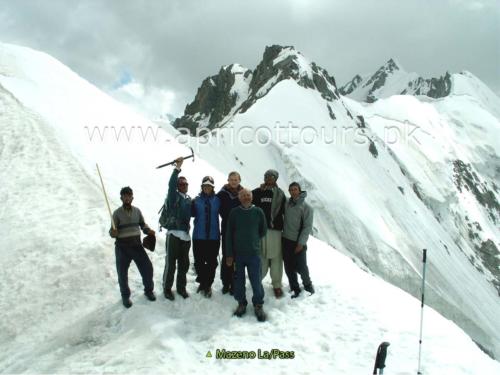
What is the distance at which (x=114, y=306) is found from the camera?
355 inches

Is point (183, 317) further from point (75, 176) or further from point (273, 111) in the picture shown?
point (273, 111)

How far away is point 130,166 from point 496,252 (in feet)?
303

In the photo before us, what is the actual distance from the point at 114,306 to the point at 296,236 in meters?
4.01

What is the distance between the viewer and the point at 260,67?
10106 centimetres

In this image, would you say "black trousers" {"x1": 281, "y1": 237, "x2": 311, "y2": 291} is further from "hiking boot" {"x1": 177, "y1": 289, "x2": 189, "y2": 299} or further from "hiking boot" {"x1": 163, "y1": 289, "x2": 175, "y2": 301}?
"hiking boot" {"x1": 163, "y1": 289, "x2": 175, "y2": 301}

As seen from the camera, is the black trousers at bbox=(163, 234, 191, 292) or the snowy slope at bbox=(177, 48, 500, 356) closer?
the black trousers at bbox=(163, 234, 191, 292)

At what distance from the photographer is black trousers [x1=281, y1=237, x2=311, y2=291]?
9805 mm

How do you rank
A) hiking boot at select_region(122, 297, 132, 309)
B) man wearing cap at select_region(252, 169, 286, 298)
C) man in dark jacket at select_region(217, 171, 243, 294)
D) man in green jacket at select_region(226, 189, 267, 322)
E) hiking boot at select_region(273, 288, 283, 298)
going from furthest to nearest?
man wearing cap at select_region(252, 169, 286, 298), hiking boot at select_region(273, 288, 283, 298), man in dark jacket at select_region(217, 171, 243, 294), hiking boot at select_region(122, 297, 132, 309), man in green jacket at select_region(226, 189, 267, 322)

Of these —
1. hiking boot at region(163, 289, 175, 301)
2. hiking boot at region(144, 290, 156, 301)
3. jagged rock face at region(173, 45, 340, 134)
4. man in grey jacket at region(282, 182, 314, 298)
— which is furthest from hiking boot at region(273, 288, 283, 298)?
jagged rock face at region(173, 45, 340, 134)

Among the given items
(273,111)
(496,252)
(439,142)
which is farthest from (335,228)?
(439,142)

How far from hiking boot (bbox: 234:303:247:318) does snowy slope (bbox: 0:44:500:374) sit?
0.21 m

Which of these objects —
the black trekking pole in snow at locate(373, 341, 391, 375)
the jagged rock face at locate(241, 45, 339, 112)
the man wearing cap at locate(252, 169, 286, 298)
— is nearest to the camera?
the black trekking pole in snow at locate(373, 341, 391, 375)

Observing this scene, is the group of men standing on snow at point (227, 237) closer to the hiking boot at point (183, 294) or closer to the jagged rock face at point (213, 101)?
the hiking boot at point (183, 294)
